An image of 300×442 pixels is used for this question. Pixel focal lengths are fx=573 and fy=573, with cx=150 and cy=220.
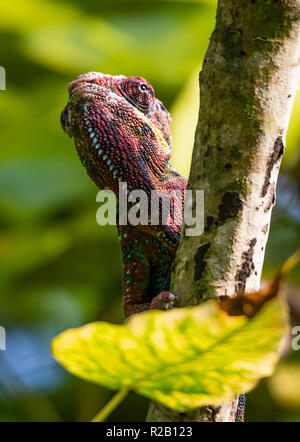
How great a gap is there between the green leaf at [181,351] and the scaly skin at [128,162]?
92 centimetres

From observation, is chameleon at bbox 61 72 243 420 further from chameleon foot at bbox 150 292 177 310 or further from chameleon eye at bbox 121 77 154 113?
chameleon foot at bbox 150 292 177 310

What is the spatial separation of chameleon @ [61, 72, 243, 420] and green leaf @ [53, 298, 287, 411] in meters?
0.91

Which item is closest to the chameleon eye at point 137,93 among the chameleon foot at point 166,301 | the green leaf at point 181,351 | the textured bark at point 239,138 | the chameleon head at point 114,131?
the chameleon head at point 114,131

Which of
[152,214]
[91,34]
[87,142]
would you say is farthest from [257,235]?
[91,34]

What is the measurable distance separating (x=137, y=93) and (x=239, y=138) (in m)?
0.86

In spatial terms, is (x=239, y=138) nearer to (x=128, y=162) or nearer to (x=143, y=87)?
(x=128, y=162)

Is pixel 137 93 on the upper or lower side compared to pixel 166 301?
upper

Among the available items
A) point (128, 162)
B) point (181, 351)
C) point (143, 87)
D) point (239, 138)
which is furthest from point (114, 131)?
point (181, 351)

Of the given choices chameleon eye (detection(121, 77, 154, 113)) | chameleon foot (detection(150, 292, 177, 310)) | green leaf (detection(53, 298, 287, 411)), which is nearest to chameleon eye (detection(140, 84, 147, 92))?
chameleon eye (detection(121, 77, 154, 113))

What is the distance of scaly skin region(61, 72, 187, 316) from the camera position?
5.76ft

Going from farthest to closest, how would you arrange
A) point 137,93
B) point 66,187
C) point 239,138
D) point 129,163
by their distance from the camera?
point 66,187 → point 137,93 → point 129,163 → point 239,138

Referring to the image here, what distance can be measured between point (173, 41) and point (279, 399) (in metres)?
2.11

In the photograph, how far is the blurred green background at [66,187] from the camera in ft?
9.91

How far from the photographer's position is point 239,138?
3.53 ft
